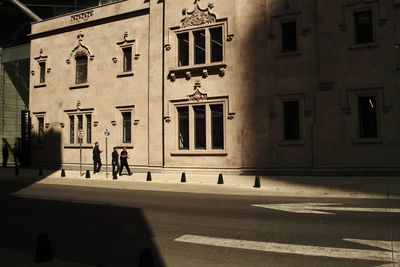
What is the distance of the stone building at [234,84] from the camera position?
21.4m

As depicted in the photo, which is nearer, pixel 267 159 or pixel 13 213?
pixel 13 213

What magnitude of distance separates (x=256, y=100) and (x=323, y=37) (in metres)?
4.88

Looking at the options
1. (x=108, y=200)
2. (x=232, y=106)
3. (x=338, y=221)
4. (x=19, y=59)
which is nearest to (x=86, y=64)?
(x=19, y=59)

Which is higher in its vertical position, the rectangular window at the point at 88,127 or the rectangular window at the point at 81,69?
the rectangular window at the point at 81,69

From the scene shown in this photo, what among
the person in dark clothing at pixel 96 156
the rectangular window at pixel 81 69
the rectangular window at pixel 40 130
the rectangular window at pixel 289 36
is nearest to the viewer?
the rectangular window at pixel 289 36

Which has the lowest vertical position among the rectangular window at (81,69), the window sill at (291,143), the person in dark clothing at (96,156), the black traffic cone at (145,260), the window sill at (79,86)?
the black traffic cone at (145,260)

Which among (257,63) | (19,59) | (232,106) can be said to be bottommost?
(232,106)

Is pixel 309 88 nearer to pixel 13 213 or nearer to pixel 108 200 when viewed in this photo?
pixel 108 200

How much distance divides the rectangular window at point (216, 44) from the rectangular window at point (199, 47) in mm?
604

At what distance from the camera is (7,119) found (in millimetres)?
39906

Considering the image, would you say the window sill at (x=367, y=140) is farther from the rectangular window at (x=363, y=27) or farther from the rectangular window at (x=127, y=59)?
the rectangular window at (x=127, y=59)

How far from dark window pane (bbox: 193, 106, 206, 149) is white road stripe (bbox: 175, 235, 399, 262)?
56.8 ft

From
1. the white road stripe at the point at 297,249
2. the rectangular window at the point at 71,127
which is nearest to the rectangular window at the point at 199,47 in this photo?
the rectangular window at the point at 71,127

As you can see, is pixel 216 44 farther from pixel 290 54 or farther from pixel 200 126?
pixel 200 126
